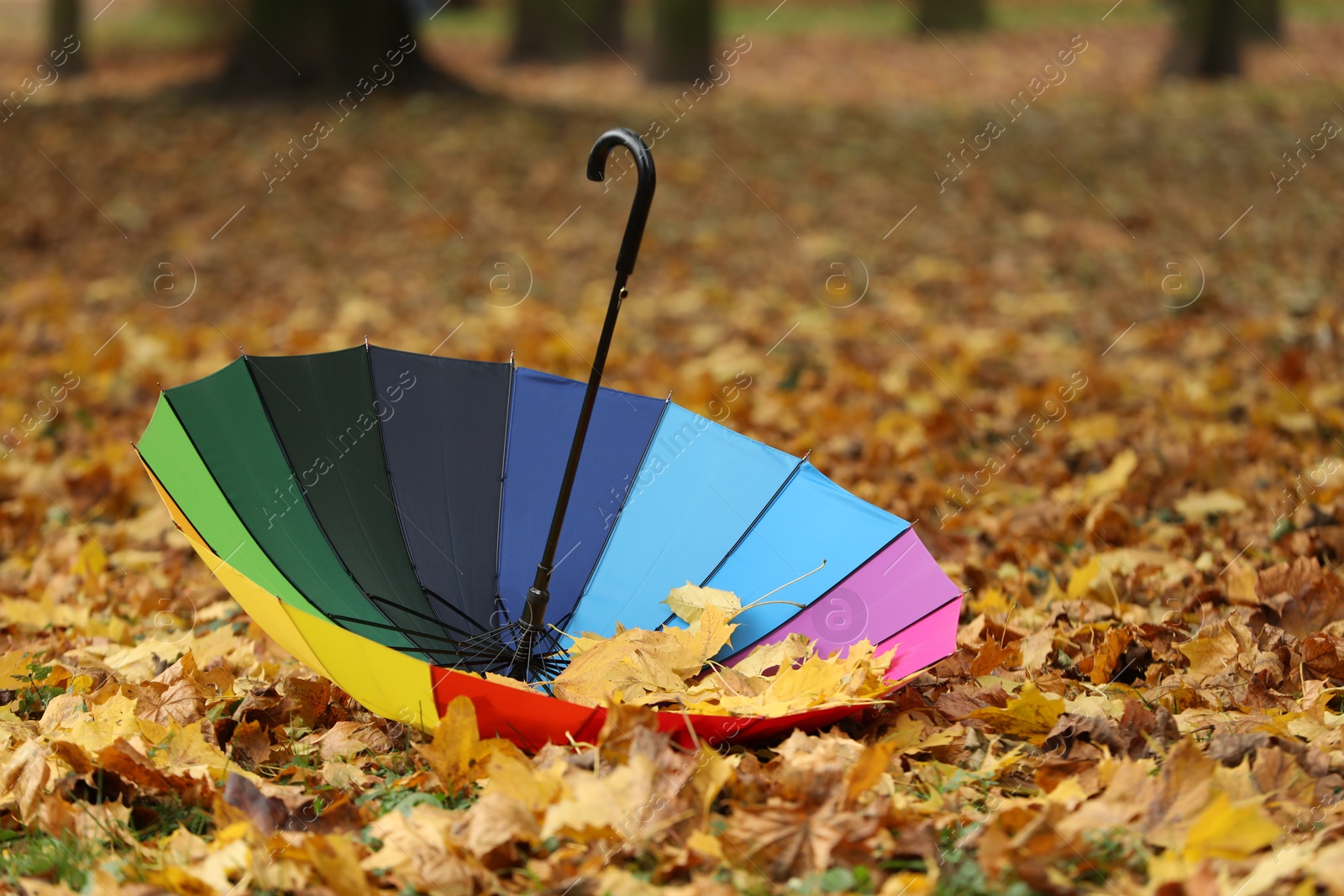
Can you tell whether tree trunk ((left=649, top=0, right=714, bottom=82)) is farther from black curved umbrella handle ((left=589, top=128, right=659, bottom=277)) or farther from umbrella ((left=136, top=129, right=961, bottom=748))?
black curved umbrella handle ((left=589, top=128, right=659, bottom=277))

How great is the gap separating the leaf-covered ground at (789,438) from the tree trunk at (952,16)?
7556 millimetres

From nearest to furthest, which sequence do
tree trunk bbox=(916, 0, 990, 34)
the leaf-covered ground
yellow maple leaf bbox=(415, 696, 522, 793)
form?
the leaf-covered ground, yellow maple leaf bbox=(415, 696, 522, 793), tree trunk bbox=(916, 0, 990, 34)

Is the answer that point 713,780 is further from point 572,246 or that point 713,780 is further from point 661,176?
point 661,176

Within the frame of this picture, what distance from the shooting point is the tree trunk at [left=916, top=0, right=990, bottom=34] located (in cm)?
1950

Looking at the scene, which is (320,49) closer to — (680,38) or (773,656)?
(680,38)

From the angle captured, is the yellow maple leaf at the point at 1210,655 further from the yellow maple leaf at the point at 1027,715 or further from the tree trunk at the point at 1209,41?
the tree trunk at the point at 1209,41

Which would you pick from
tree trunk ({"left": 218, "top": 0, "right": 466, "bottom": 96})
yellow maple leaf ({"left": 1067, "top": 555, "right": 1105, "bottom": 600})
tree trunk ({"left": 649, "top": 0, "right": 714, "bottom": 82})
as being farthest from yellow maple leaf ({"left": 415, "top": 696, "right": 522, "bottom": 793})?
tree trunk ({"left": 649, "top": 0, "right": 714, "bottom": 82})

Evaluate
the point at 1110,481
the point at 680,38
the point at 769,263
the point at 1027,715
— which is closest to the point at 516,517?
the point at 1027,715

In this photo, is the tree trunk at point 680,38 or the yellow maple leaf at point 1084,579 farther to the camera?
the tree trunk at point 680,38

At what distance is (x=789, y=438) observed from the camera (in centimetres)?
457

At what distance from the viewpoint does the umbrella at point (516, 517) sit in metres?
2.01

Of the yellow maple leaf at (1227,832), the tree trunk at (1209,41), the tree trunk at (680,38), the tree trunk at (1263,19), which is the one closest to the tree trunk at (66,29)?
the tree trunk at (680,38)

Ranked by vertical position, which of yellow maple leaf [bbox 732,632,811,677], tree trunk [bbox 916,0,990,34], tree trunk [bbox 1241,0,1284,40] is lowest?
yellow maple leaf [bbox 732,632,811,677]

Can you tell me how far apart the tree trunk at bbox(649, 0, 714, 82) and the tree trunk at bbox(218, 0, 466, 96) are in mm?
3956
